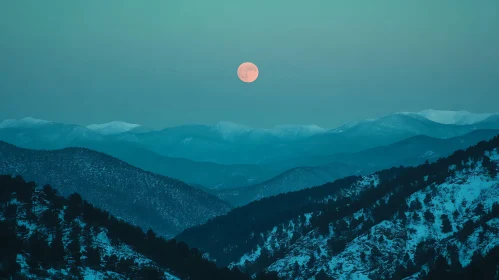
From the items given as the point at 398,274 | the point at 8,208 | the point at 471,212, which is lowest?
the point at 398,274

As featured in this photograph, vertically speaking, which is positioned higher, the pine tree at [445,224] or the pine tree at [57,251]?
the pine tree at [57,251]

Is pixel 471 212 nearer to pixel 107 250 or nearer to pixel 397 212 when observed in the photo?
pixel 397 212

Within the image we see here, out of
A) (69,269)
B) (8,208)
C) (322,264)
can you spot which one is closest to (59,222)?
(8,208)

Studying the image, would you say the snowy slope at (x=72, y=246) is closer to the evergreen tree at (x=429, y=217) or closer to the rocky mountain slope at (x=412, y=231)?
the rocky mountain slope at (x=412, y=231)

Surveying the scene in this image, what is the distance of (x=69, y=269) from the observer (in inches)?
3979

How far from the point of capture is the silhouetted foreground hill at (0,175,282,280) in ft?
324

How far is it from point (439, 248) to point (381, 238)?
15.2m

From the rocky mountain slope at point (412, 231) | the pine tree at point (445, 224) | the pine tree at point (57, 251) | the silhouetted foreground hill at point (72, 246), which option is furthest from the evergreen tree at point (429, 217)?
the pine tree at point (57, 251)

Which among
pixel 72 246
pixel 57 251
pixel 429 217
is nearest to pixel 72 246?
pixel 72 246

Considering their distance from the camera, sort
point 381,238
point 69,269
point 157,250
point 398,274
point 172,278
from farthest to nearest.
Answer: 1. point 381,238
2. point 398,274
3. point 157,250
4. point 172,278
5. point 69,269

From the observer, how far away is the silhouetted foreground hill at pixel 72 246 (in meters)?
98.8

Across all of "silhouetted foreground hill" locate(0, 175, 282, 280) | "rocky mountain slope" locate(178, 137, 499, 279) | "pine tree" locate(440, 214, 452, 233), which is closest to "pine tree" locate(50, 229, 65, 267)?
"silhouetted foreground hill" locate(0, 175, 282, 280)

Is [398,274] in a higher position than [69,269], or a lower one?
lower

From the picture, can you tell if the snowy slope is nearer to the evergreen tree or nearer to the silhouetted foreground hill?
the silhouetted foreground hill
